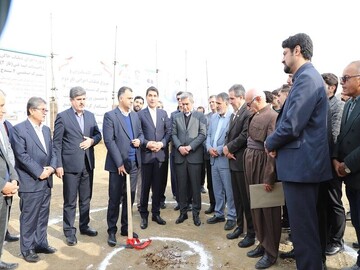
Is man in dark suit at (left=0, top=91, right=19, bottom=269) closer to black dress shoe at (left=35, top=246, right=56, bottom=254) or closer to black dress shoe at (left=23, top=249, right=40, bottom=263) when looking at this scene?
black dress shoe at (left=23, top=249, right=40, bottom=263)

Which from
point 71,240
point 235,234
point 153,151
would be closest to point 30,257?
point 71,240

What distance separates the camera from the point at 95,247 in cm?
418

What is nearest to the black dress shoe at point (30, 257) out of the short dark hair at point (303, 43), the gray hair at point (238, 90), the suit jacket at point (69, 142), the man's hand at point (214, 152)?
the suit jacket at point (69, 142)

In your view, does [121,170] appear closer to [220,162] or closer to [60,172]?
[60,172]

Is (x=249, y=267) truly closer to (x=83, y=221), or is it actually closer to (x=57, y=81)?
(x=83, y=221)

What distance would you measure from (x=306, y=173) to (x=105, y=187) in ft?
21.5

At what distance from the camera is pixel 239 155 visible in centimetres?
438

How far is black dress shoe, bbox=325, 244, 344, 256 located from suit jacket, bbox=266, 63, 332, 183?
62.3 inches

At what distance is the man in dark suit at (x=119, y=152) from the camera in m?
4.37

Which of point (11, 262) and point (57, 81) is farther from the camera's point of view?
point (57, 81)

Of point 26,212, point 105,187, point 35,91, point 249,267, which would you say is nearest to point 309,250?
point 249,267

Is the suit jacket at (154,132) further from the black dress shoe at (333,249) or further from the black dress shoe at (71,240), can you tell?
the black dress shoe at (333,249)

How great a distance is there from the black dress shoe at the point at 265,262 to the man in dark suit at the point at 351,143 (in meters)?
1.00

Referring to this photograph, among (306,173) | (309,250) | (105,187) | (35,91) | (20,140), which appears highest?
(35,91)
